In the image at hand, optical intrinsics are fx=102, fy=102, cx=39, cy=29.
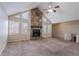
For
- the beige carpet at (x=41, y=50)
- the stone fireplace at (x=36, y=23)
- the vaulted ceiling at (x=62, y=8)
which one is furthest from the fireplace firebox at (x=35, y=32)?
the beige carpet at (x=41, y=50)

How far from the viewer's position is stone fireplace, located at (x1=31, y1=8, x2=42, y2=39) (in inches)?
404

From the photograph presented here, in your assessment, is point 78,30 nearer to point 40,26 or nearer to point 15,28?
point 40,26

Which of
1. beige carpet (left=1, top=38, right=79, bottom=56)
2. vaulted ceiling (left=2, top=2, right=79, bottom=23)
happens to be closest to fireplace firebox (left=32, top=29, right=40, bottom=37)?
vaulted ceiling (left=2, top=2, right=79, bottom=23)

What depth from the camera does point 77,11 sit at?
625 cm

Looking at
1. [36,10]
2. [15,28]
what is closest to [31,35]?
[15,28]

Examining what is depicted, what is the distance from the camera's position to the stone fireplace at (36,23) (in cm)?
1027

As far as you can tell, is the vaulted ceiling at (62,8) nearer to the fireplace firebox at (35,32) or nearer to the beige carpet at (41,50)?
the beige carpet at (41,50)

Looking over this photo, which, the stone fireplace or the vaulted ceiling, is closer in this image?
the vaulted ceiling

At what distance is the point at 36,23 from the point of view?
10570 millimetres

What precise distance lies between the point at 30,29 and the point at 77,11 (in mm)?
5119

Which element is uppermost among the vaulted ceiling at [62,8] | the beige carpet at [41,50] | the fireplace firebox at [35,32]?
the vaulted ceiling at [62,8]

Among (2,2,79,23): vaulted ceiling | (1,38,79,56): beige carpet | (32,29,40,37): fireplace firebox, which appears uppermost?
(2,2,79,23): vaulted ceiling

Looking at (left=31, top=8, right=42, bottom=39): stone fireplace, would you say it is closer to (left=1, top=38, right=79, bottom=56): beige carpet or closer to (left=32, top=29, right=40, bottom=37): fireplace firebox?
(left=32, top=29, right=40, bottom=37): fireplace firebox

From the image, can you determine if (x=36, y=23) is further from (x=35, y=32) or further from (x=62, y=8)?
(x=62, y=8)
